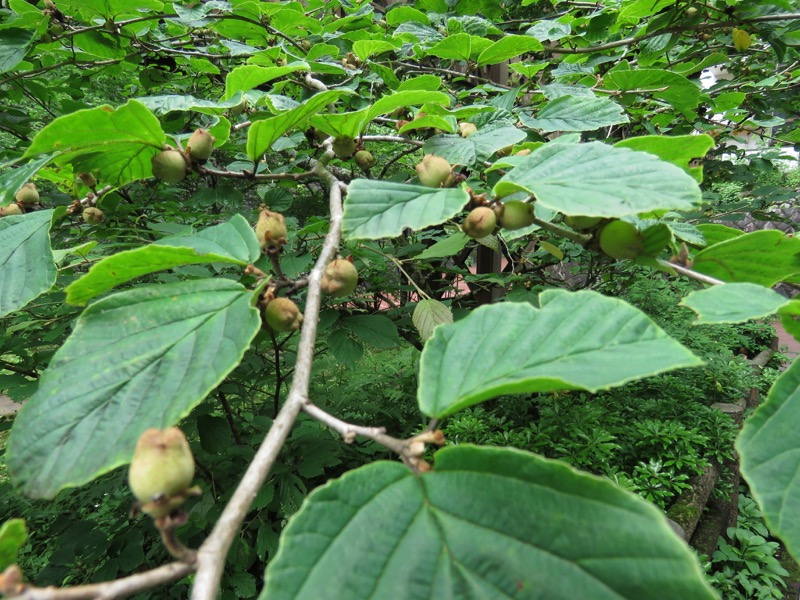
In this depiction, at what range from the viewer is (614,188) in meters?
0.52

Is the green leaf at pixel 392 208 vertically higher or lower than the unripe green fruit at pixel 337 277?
higher

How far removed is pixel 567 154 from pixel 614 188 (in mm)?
→ 108

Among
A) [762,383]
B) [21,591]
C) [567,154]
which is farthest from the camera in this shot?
[762,383]

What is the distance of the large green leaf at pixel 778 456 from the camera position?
1.16 feet

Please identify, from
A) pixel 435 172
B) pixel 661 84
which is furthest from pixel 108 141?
pixel 661 84

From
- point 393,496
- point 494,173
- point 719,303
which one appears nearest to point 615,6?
point 494,173

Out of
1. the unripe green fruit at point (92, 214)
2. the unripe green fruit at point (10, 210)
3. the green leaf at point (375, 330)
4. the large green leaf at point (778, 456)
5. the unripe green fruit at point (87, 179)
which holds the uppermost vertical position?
the large green leaf at point (778, 456)

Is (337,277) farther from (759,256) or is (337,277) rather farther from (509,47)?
(509,47)

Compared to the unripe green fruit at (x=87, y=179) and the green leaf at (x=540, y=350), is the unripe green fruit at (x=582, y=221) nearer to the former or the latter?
the green leaf at (x=540, y=350)

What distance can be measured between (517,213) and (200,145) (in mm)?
480

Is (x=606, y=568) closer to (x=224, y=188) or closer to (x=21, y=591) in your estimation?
(x=21, y=591)

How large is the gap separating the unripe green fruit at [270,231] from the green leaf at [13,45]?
0.99 m

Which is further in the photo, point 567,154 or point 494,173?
point 494,173

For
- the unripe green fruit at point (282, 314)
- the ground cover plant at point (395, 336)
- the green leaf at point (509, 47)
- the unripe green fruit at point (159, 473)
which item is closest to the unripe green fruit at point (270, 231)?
the ground cover plant at point (395, 336)
